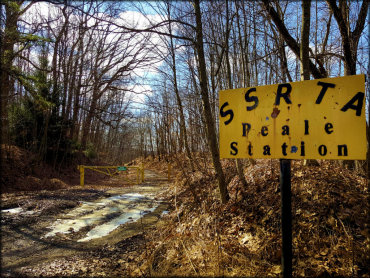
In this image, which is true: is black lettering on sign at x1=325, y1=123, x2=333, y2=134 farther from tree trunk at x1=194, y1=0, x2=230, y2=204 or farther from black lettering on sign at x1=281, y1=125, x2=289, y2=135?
tree trunk at x1=194, y1=0, x2=230, y2=204

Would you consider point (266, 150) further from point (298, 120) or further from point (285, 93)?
point (285, 93)

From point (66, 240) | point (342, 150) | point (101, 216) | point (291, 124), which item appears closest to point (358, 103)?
→ point (342, 150)

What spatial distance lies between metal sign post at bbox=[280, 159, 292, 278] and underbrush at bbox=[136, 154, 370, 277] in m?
0.62

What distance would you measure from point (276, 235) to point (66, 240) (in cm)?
376

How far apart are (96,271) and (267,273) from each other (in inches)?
89.5

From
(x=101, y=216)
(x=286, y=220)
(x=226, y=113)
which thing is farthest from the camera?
(x=101, y=216)

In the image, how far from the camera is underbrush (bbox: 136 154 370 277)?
2.49 metres

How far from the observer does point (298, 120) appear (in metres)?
1.89

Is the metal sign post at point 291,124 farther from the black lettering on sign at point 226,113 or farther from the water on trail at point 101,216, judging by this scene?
the water on trail at point 101,216

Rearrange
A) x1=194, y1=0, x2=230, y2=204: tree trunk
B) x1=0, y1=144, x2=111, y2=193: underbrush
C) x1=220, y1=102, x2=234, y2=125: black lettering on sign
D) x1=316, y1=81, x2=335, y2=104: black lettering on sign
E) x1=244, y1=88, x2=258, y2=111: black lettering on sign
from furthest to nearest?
1. x1=0, y1=144, x2=111, y2=193: underbrush
2. x1=194, y1=0, x2=230, y2=204: tree trunk
3. x1=220, y1=102, x2=234, y2=125: black lettering on sign
4. x1=244, y1=88, x2=258, y2=111: black lettering on sign
5. x1=316, y1=81, x2=335, y2=104: black lettering on sign

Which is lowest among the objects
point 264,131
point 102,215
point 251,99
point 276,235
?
point 102,215

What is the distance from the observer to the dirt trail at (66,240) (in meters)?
3.15

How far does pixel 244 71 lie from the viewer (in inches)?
225

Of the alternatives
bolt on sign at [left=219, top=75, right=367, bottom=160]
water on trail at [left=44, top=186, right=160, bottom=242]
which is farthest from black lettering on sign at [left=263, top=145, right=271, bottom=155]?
water on trail at [left=44, top=186, right=160, bottom=242]
